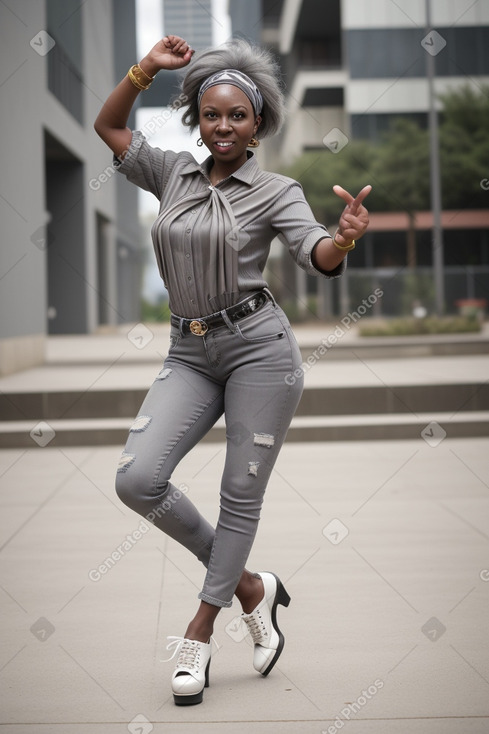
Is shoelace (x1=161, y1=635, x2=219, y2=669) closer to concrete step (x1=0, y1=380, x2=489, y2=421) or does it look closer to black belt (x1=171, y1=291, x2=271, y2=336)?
black belt (x1=171, y1=291, x2=271, y2=336)

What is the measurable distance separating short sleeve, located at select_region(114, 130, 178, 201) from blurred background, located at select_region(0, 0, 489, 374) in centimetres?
1472

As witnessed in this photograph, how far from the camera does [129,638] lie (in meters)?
3.43

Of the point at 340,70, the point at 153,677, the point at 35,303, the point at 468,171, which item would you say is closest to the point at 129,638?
the point at 153,677

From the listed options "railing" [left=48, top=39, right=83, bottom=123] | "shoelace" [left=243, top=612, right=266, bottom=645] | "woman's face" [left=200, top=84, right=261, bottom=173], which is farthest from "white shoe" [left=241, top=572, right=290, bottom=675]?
"railing" [left=48, top=39, right=83, bottom=123]

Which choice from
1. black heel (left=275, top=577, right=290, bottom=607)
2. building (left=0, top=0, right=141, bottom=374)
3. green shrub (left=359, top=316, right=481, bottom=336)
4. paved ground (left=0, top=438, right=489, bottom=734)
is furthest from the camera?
green shrub (left=359, top=316, right=481, bottom=336)

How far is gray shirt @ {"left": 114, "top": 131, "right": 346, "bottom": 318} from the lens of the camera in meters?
2.82

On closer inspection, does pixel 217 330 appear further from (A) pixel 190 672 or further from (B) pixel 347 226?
(A) pixel 190 672

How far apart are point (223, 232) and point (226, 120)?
0.33 m

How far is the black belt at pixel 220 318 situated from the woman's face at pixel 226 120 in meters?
0.42

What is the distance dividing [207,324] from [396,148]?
33.7 m

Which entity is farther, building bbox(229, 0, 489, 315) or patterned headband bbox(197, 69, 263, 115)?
building bbox(229, 0, 489, 315)

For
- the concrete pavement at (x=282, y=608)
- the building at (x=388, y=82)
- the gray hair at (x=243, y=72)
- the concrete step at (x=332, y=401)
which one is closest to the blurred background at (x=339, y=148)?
the building at (x=388, y=82)

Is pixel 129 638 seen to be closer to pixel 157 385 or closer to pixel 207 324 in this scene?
pixel 157 385

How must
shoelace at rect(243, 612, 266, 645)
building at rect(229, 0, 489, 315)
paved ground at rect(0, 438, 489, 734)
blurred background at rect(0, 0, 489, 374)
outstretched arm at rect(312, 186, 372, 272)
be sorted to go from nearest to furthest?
outstretched arm at rect(312, 186, 372, 272), paved ground at rect(0, 438, 489, 734), shoelace at rect(243, 612, 266, 645), blurred background at rect(0, 0, 489, 374), building at rect(229, 0, 489, 315)
